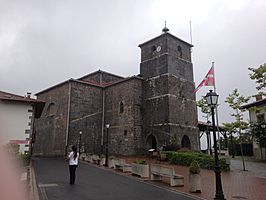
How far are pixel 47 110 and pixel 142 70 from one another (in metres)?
14.0

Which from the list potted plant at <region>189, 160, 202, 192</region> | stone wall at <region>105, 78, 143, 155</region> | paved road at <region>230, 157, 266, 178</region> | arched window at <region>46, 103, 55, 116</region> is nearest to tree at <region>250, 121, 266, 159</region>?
paved road at <region>230, 157, 266, 178</region>

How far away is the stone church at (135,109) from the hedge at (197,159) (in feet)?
19.2

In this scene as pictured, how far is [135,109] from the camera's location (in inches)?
1139

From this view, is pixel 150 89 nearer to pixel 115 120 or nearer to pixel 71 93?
pixel 115 120

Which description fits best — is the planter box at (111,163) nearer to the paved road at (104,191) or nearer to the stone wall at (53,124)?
the paved road at (104,191)

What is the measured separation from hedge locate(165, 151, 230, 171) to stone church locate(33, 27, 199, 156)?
5.86m

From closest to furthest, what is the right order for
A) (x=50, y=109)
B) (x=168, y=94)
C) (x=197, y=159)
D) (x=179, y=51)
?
(x=197, y=159) < (x=168, y=94) < (x=179, y=51) < (x=50, y=109)

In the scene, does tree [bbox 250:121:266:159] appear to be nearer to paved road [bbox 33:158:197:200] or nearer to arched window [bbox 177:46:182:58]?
arched window [bbox 177:46:182:58]

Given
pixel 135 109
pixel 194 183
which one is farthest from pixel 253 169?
pixel 135 109

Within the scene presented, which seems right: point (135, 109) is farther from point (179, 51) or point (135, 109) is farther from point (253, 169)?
point (253, 169)

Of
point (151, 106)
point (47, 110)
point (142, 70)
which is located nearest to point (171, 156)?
point (151, 106)

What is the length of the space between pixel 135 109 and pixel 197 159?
41.4 ft

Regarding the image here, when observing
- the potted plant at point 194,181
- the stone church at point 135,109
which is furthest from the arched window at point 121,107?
the potted plant at point 194,181

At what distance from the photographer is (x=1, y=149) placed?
3.54ft
